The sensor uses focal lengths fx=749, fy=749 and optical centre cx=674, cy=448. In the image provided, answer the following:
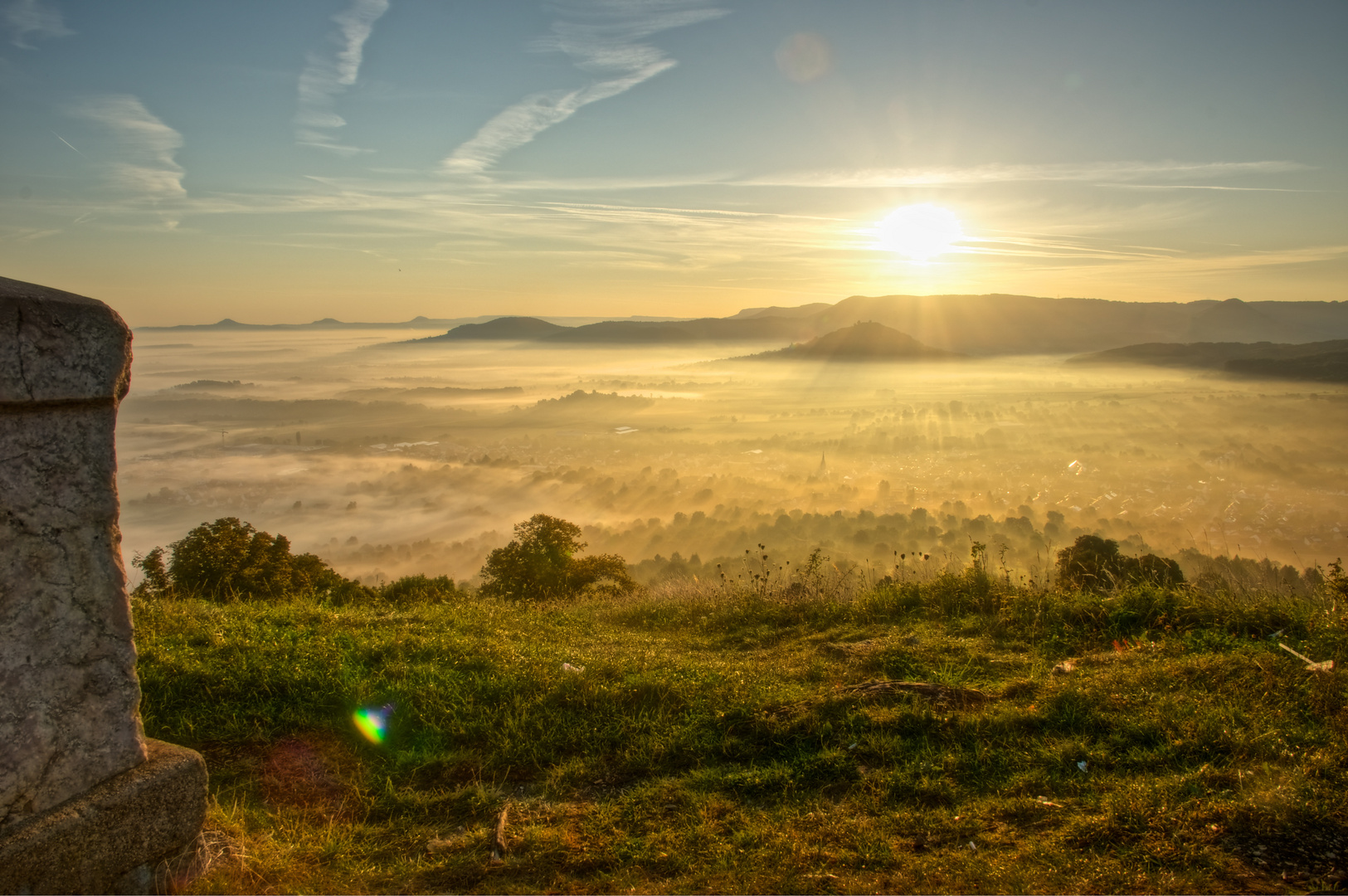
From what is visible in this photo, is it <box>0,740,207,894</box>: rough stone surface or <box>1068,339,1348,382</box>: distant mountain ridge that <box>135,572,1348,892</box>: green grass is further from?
<box>1068,339,1348,382</box>: distant mountain ridge

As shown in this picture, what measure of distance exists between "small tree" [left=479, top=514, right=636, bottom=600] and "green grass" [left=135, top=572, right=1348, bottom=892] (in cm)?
669

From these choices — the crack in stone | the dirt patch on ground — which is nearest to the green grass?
the dirt patch on ground

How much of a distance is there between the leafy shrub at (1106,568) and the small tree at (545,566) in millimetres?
7090

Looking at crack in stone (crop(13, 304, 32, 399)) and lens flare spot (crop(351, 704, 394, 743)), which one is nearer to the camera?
crack in stone (crop(13, 304, 32, 399))

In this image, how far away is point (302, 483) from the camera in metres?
127

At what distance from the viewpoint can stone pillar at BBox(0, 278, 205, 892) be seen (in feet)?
9.39

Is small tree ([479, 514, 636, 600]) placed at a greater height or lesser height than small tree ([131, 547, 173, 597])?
lesser

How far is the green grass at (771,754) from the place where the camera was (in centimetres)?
358

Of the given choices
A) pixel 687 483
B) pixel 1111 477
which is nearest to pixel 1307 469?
pixel 1111 477

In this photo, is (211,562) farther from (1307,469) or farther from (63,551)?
(1307,469)

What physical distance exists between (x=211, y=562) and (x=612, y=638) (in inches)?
233

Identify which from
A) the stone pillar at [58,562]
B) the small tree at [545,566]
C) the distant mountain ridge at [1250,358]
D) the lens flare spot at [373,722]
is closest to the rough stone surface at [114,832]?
the stone pillar at [58,562]

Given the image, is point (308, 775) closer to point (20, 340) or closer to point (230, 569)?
point (20, 340)

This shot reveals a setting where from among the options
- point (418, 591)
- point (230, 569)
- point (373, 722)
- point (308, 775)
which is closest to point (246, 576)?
point (230, 569)
